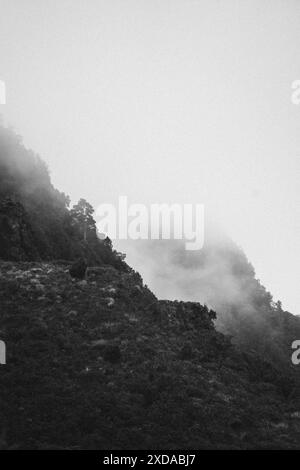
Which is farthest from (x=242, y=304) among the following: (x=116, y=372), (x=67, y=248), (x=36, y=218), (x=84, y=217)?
(x=116, y=372)

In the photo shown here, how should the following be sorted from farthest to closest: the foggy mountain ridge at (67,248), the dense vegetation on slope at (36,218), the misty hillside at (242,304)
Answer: the misty hillside at (242,304) < the foggy mountain ridge at (67,248) < the dense vegetation on slope at (36,218)

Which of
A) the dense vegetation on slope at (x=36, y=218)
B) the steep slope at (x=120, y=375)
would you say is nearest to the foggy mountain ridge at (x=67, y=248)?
the dense vegetation on slope at (x=36, y=218)

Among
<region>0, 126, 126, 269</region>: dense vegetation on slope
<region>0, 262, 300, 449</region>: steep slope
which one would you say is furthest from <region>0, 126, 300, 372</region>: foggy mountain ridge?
<region>0, 262, 300, 449</region>: steep slope

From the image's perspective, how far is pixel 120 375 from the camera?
28109mm

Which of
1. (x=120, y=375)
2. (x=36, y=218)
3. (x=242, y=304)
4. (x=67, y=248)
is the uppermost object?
(x=36, y=218)

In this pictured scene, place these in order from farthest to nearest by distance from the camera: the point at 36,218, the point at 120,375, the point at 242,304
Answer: the point at 242,304 → the point at 36,218 → the point at 120,375

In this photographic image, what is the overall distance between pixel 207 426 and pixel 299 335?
450ft

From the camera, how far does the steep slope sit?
22250mm

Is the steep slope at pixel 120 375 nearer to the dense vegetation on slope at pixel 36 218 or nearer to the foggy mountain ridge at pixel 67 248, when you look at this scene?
the foggy mountain ridge at pixel 67 248

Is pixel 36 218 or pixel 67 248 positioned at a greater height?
pixel 36 218

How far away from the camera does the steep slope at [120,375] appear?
73.0 feet

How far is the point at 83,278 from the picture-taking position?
42062mm

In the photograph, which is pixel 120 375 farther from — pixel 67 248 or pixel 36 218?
A: pixel 36 218

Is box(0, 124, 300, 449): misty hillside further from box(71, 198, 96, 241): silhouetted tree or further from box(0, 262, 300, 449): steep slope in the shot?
box(71, 198, 96, 241): silhouetted tree
